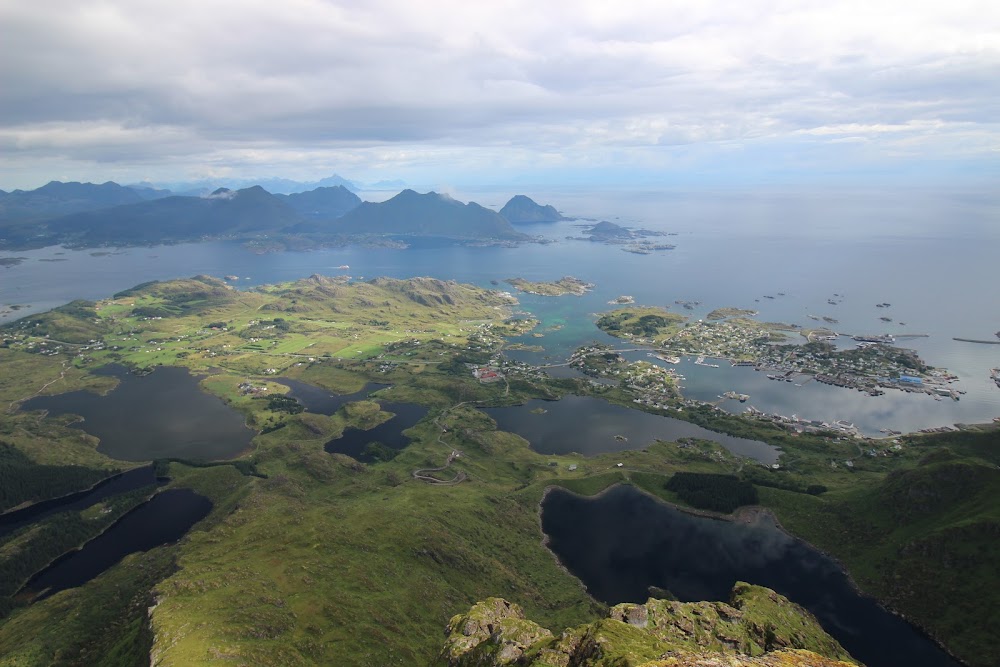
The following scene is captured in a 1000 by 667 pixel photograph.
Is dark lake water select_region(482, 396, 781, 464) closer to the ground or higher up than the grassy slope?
closer to the ground

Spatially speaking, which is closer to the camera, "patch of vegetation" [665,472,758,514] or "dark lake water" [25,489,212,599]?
"dark lake water" [25,489,212,599]

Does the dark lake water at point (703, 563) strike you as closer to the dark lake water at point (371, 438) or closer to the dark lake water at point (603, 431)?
the dark lake water at point (603, 431)

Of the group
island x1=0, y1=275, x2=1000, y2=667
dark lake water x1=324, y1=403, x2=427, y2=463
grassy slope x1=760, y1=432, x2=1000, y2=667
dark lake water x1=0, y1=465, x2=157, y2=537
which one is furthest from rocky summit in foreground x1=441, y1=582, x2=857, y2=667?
dark lake water x1=0, y1=465, x2=157, y2=537

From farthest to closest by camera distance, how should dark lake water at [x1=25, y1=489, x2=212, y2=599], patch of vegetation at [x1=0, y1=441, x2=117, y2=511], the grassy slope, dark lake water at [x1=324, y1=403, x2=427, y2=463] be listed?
1. dark lake water at [x1=324, y1=403, x2=427, y2=463]
2. patch of vegetation at [x1=0, y1=441, x2=117, y2=511]
3. dark lake water at [x1=25, y1=489, x2=212, y2=599]
4. the grassy slope

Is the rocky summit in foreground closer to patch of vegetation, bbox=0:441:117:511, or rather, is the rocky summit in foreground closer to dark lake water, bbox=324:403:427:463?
dark lake water, bbox=324:403:427:463

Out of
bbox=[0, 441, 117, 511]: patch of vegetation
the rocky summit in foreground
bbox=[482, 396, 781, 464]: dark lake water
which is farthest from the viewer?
bbox=[482, 396, 781, 464]: dark lake water

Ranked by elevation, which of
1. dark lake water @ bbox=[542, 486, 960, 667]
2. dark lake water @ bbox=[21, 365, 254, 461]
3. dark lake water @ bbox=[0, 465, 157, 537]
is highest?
dark lake water @ bbox=[21, 365, 254, 461]
